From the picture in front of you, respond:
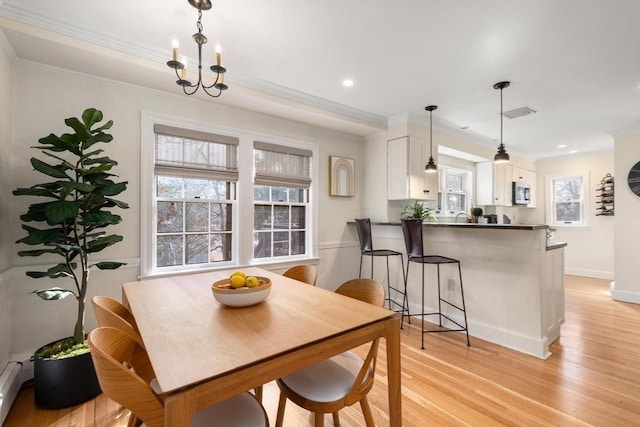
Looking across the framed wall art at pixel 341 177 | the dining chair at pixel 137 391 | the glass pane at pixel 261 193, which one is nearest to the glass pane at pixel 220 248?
the glass pane at pixel 261 193

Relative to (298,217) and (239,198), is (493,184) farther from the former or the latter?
(239,198)

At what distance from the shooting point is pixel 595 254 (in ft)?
19.3

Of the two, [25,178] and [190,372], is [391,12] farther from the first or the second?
[25,178]

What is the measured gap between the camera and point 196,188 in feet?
10.2

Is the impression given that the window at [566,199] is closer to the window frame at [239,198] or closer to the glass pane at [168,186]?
the window frame at [239,198]

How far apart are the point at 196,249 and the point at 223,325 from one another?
2.07 m

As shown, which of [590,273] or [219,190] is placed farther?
[590,273]

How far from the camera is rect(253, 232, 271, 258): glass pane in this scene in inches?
138

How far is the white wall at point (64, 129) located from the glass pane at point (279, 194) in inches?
27.1

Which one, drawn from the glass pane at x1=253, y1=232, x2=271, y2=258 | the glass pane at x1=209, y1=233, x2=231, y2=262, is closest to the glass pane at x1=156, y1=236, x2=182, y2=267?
the glass pane at x1=209, y1=233, x2=231, y2=262

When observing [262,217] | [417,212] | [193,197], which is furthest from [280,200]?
[417,212]

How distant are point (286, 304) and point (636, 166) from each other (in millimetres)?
5705

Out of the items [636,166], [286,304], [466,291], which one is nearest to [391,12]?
[286,304]

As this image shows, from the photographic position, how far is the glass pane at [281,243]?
145 inches
